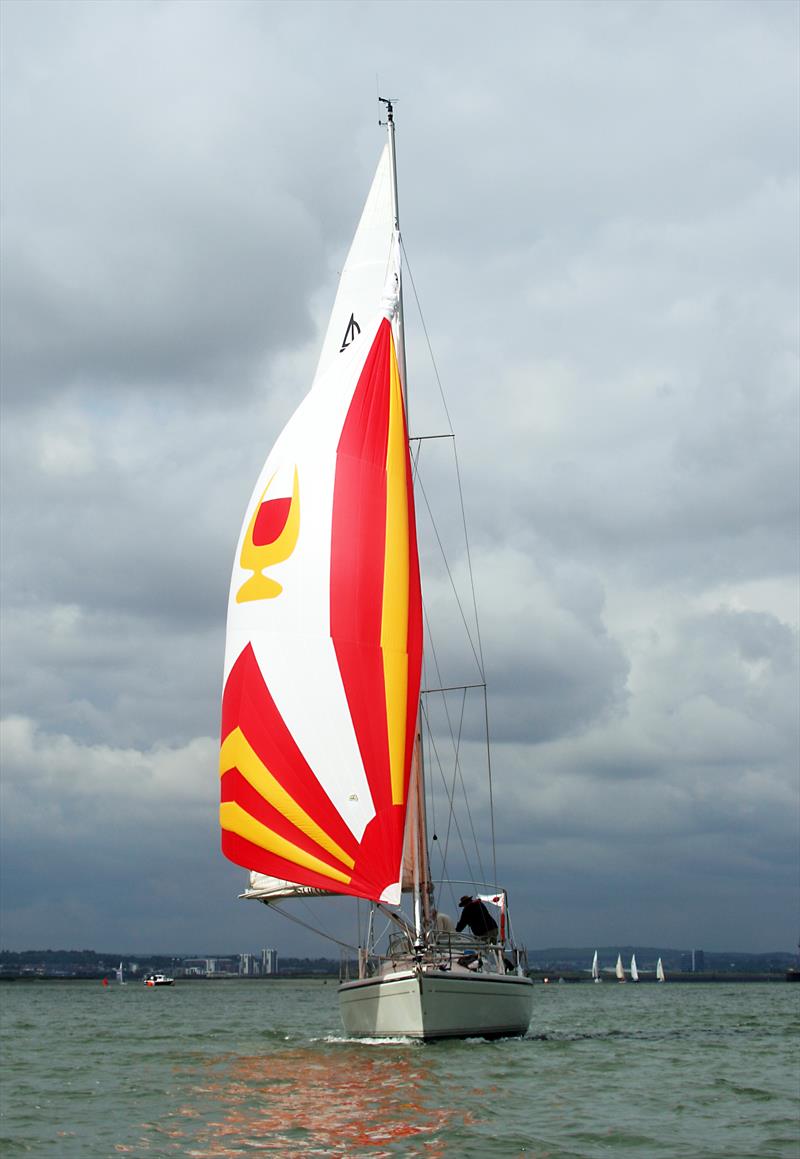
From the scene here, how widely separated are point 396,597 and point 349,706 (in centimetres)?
201

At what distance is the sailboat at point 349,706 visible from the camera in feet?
63.4

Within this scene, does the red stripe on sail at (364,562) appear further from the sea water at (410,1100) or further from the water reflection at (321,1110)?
the sea water at (410,1100)

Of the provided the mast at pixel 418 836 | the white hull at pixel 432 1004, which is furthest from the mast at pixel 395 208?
the white hull at pixel 432 1004

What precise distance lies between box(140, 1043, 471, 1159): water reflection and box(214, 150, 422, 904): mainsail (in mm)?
2651

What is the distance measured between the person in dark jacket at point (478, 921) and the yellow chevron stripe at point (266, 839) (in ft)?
13.2

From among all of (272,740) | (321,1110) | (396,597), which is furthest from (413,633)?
(321,1110)

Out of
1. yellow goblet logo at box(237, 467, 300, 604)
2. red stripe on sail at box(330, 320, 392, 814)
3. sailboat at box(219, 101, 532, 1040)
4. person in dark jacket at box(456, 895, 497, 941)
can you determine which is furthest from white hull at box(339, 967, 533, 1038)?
yellow goblet logo at box(237, 467, 300, 604)

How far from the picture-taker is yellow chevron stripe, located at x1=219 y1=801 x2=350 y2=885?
1928 centimetres

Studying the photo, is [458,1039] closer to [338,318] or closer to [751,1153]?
[751,1153]

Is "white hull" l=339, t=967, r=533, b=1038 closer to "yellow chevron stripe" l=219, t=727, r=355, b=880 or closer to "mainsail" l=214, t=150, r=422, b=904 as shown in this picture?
"mainsail" l=214, t=150, r=422, b=904

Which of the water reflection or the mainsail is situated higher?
the mainsail

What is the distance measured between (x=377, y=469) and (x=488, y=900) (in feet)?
25.5

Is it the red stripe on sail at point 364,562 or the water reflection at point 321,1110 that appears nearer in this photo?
the water reflection at point 321,1110

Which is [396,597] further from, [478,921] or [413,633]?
[478,921]
